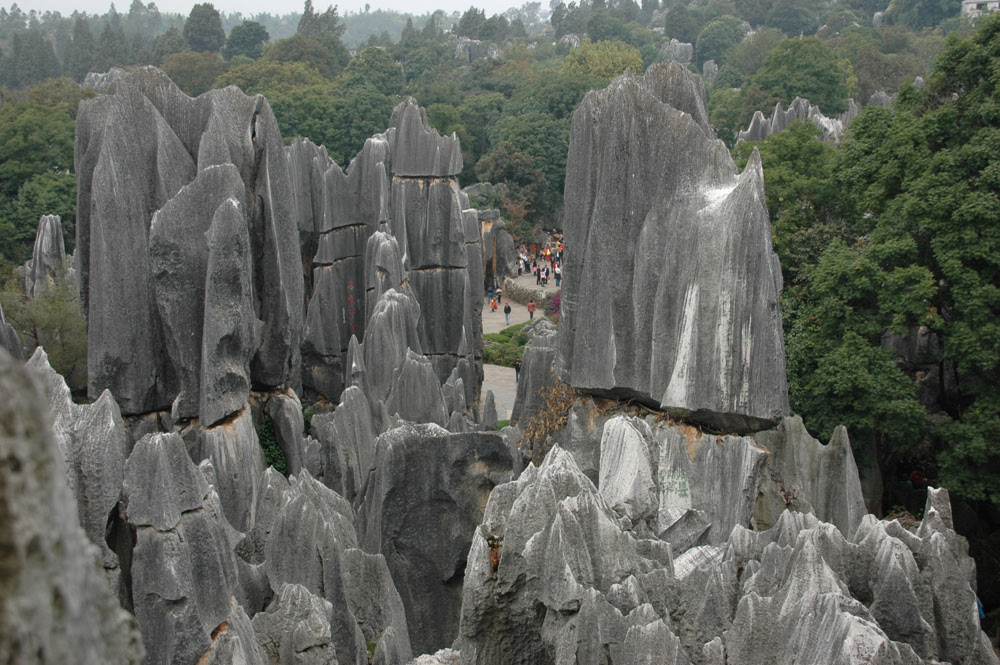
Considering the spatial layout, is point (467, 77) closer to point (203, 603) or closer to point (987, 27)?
point (987, 27)

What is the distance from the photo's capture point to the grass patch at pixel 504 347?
34406 millimetres

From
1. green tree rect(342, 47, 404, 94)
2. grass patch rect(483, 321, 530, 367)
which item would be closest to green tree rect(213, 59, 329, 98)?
green tree rect(342, 47, 404, 94)

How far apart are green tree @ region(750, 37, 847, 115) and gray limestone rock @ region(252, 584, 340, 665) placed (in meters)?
50.7

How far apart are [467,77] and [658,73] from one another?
2853 inches

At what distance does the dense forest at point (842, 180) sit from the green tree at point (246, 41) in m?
0.23

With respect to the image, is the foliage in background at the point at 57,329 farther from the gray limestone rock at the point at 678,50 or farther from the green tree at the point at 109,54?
the gray limestone rock at the point at 678,50

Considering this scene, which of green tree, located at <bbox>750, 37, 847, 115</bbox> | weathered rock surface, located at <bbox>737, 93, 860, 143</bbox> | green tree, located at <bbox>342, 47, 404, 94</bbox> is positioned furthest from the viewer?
green tree, located at <bbox>342, 47, 404, 94</bbox>

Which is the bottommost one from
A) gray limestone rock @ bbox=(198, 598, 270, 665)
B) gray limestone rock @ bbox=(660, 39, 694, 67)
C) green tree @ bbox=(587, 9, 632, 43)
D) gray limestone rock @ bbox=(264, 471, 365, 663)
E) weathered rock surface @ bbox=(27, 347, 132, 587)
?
gray limestone rock @ bbox=(264, 471, 365, 663)

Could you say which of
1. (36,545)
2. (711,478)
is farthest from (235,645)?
(711,478)

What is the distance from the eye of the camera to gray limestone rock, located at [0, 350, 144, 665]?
64.0 inches

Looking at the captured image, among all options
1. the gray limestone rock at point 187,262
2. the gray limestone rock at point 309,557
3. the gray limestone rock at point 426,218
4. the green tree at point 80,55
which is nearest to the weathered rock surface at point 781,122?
the gray limestone rock at point 426,218

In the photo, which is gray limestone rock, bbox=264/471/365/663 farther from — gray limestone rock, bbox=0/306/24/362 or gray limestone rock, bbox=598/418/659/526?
gray limestone rock, bbox=0/306/24/362

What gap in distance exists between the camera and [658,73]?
1366 cm

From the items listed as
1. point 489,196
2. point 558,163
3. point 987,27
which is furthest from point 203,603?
point 558,163
